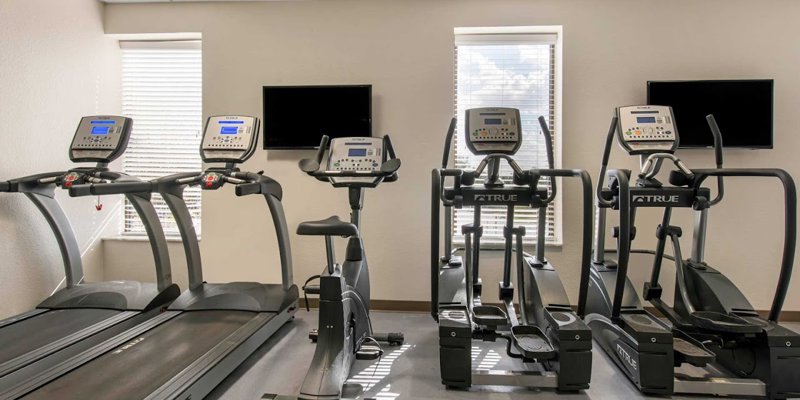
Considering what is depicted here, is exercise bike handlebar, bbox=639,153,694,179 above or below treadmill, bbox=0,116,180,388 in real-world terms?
above

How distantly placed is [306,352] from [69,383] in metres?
1.29

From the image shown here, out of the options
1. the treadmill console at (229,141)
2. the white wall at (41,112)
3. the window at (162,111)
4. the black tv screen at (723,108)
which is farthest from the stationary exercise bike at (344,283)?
the black tv screen at (723,108)

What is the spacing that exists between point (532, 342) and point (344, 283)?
3.88 ft

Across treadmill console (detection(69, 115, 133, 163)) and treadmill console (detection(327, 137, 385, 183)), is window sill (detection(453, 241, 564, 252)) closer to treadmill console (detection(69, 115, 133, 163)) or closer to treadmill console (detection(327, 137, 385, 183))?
treadmill console (detection(327, 137, 385, 183))

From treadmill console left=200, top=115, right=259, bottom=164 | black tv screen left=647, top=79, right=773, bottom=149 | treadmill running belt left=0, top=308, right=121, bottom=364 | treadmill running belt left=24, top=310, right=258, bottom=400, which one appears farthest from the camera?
black tv screen left=647, top=79, right=773, bottom=149

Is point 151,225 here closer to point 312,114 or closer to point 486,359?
point 312,114

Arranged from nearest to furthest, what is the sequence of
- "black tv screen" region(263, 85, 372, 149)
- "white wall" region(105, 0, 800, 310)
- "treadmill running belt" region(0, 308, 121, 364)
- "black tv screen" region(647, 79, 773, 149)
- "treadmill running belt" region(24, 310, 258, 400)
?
"treadmill running belt" region(24, 310, 258, 400) → "treadmill running belt" region(0, 308, 121, 364) → "black tv screen" region(647, 79, 773, 149) → "white wall" region(105, 0, 800, 310) → "black tv screen" region(263, 85, 372, 149)

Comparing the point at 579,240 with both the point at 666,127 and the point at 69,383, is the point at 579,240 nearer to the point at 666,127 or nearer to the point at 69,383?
the point at 666,127

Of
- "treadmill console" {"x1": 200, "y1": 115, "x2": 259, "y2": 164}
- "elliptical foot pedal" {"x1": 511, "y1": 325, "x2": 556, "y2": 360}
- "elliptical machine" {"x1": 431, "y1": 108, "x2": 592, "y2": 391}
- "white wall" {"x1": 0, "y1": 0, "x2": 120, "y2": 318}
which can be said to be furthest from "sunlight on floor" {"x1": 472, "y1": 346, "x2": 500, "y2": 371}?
"white wall" {"x1": 0, "y1": 0, "x2": 120, "y2": 318}

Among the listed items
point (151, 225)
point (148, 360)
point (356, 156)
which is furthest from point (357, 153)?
point (151, 225)

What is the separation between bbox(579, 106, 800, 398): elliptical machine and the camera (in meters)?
2.07

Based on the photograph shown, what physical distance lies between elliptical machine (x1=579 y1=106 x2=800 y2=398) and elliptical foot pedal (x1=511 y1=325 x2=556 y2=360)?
308 millimetres

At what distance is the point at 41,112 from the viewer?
318 cm

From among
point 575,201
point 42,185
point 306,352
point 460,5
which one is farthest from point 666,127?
point 42,185
